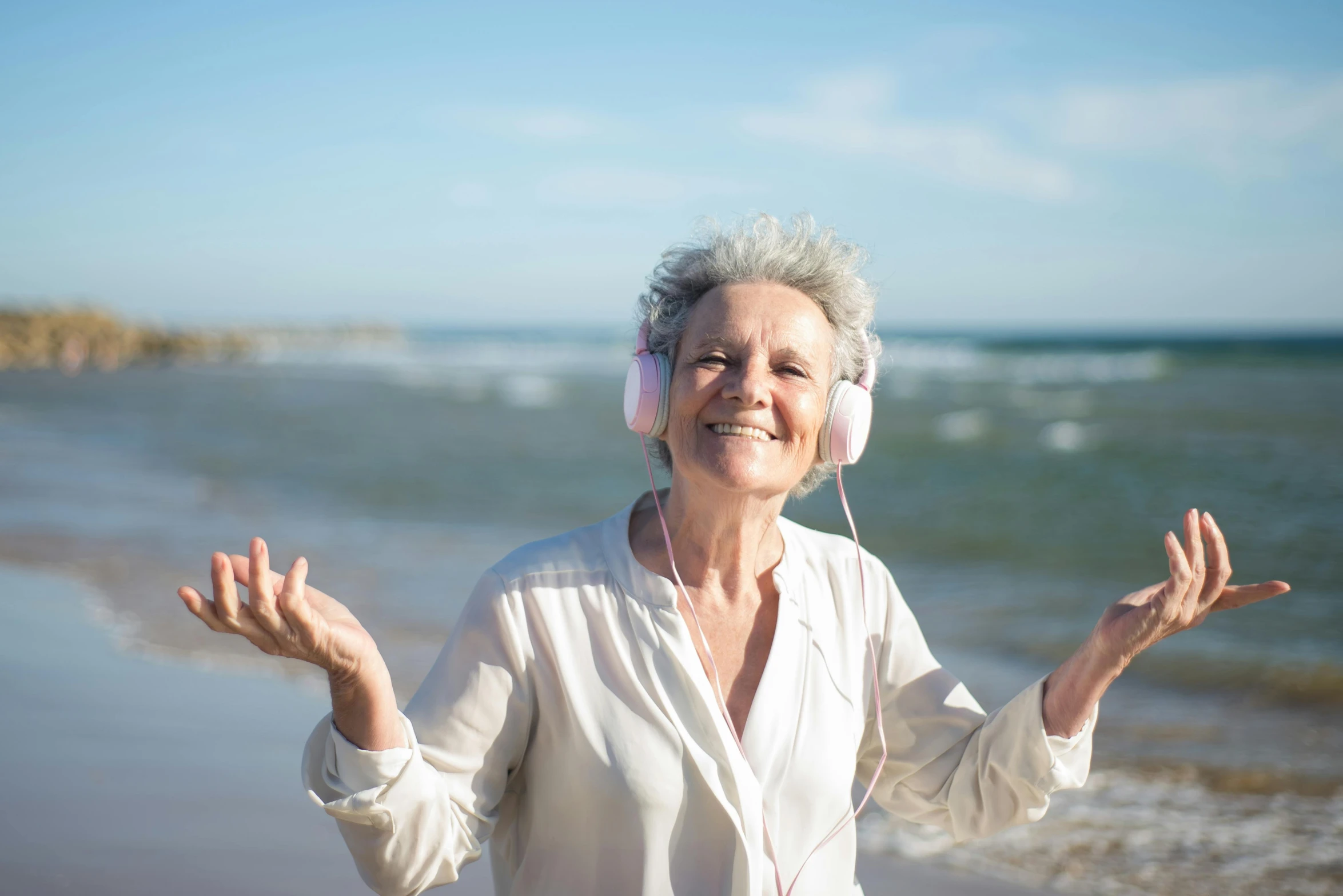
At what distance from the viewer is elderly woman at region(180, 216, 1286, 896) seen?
5.99 feet

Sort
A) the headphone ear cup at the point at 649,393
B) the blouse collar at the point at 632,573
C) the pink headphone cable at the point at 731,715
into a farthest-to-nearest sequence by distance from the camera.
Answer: the headphone ear cup at the point at 649,393 < the blouse collar at the point at 632,573 < the pink headphone cable at the point at 731,715

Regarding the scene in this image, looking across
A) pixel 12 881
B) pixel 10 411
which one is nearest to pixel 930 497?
pixel 12 881

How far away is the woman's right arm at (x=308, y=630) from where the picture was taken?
4.81ft

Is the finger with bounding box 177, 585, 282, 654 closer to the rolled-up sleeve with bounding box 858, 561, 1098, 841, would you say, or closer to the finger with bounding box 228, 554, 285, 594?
the finger with bounding box 228, 554, 285, 594

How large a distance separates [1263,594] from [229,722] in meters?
4.52

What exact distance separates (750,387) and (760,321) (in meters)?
0.16

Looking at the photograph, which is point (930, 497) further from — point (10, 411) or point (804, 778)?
point (10, 411)

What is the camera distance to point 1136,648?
6.29 ft

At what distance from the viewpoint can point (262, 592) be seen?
57.7 inches

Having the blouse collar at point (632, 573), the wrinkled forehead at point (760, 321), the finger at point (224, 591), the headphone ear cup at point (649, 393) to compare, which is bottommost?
the blouse collar at point (632, 573)

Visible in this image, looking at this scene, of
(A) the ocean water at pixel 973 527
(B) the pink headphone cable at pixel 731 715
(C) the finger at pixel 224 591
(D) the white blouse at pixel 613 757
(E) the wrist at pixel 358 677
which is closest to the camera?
(C) the finger at pixel 224 591

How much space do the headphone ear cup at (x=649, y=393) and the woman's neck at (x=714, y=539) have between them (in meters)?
0.15

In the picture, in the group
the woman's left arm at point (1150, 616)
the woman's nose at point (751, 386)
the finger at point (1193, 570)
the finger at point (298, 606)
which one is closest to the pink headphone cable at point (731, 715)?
the woman's nose at point (751, 386)

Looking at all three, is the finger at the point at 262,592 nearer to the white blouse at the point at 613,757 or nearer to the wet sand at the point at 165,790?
the white blouse at the point at 613,757
